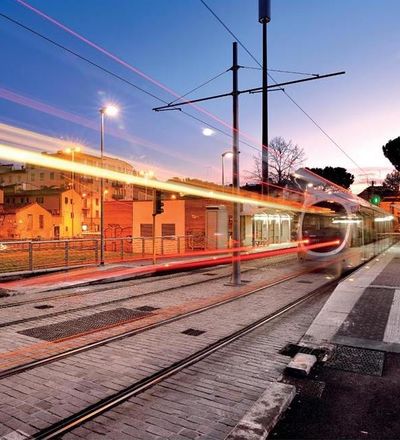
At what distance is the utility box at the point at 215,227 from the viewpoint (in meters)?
27.7

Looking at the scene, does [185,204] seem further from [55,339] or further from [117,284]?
[55,339]

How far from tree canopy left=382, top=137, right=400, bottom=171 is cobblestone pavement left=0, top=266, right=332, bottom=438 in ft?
145

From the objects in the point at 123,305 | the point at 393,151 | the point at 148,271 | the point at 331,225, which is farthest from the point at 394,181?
the point at 123,305

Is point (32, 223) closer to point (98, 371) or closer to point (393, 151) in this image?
point (393, 151)

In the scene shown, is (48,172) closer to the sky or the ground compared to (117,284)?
closer to the sky

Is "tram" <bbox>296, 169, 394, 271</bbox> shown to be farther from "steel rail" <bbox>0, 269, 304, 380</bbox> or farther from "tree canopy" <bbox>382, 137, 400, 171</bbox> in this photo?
"tree canopy" <bbox>382, 137, 400, 171</bbox>

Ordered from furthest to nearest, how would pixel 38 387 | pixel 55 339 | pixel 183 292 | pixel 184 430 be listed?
pixel 183 292 < pixel 55 339 < pixel 38 387 < pixel 184 430

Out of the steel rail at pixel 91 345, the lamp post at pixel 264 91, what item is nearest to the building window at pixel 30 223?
the lamp post at pixel 264 91

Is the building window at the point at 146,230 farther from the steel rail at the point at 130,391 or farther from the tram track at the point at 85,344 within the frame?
the steel rail at the point at 130,391

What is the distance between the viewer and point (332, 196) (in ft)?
76.0

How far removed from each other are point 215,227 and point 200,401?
76.0 ft

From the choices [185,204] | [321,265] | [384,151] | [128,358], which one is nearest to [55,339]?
[128,358]

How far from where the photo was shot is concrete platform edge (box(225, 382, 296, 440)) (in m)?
3.83

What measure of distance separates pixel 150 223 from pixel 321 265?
14.5m
